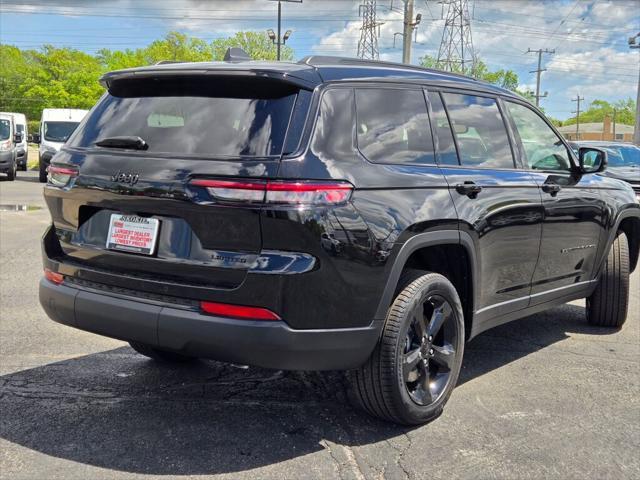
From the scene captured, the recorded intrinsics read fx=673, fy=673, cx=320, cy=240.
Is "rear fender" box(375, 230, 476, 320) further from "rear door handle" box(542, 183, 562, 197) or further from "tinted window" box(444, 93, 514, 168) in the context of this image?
"rear door handle" box(542, 183, 562, 197)

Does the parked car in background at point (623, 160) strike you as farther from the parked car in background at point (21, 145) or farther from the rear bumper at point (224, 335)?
the parked car in background at point (21, 145)

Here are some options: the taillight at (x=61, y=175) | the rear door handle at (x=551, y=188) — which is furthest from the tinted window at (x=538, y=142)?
the taillight at (x=61, y=175)

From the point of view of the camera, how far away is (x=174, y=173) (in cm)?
304

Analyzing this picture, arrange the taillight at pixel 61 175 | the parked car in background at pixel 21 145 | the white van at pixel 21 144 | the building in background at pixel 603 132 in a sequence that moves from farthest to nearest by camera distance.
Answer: the building in background at pixel 603 132, the white van at pixel 21 144, the parked car in background at pixel 21 145, the taillight at pixel 61 175

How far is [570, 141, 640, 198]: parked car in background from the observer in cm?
1352

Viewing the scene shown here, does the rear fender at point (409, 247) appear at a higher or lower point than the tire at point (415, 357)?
higher

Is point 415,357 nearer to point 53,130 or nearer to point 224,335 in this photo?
point 224,335

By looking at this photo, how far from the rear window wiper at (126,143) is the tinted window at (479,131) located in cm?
179

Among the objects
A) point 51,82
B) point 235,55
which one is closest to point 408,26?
point 235,55

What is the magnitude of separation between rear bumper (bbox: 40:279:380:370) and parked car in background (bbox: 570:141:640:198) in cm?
1186

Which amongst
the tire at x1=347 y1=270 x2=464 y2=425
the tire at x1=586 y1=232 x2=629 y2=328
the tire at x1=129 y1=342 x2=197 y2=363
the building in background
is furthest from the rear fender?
the building in background

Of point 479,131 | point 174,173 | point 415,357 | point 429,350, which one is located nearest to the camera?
point 174,173

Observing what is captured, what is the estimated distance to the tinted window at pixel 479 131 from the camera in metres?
3.99

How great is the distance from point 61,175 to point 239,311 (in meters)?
1.33
